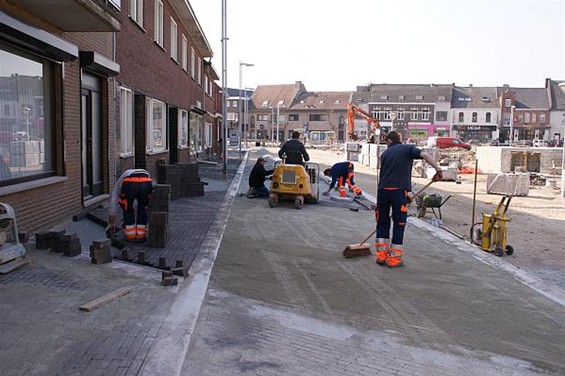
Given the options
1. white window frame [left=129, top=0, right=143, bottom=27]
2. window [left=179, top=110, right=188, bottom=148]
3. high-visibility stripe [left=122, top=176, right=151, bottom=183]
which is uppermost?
white window frame [left=129, top=0, right=143, bottom=27]

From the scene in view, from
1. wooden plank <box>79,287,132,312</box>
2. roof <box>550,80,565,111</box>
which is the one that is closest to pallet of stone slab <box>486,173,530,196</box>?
wooden plank <box>79,287,132,312</box>

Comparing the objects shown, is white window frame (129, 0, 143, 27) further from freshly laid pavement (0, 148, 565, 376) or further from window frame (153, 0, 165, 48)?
freshly laid pavement (0, 148, 565, 376)

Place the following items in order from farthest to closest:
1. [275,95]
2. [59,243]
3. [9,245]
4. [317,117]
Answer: [275,95] < [317,117] < [59,243] < [9,245]

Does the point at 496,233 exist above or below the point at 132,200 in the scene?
below

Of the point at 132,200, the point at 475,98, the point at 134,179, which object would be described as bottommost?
the point at 132,200

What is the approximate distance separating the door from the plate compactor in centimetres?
372

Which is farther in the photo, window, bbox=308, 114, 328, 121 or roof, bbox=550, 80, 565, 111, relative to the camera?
window, bbox=308, 114, 328, 121

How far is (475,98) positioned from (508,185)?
74.2 meters

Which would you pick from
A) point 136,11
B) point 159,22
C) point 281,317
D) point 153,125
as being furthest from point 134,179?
point 159,22

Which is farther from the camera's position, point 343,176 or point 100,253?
point 343,176

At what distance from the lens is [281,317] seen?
18.2 feet

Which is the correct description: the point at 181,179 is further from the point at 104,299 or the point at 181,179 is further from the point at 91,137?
the point at 104,299

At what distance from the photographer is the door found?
10328 mm

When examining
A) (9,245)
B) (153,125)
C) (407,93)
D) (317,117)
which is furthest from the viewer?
(317,117)
